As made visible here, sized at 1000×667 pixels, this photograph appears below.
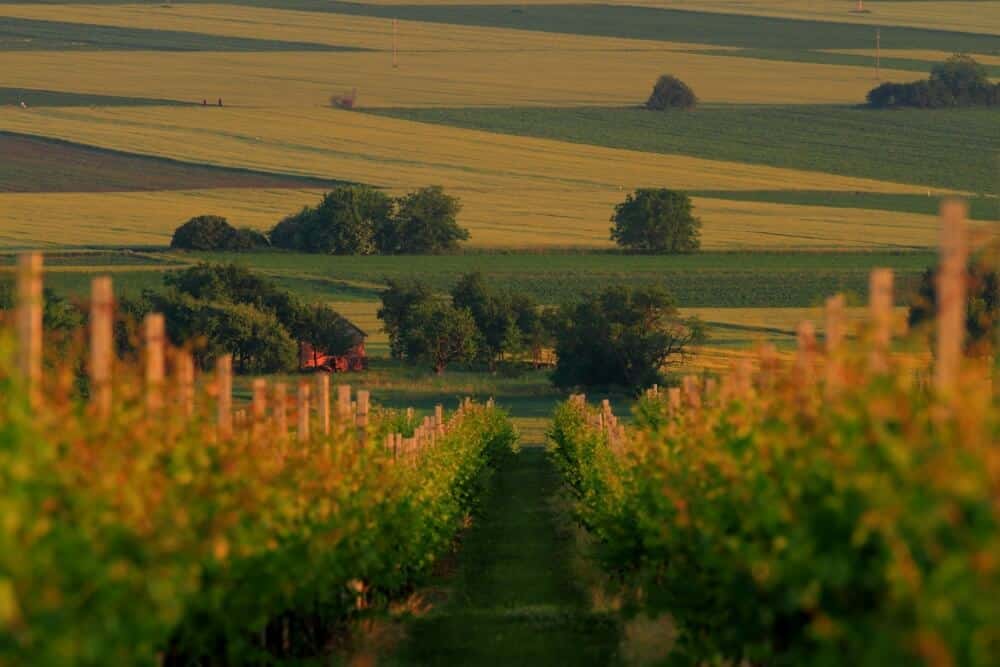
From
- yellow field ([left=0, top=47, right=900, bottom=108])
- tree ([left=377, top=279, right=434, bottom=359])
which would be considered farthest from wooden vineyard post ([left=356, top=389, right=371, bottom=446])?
yellow field ([left=0, top=47, right=900, bottom=108])

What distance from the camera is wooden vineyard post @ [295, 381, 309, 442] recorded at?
18812 mm

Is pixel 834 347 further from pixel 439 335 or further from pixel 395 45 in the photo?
pixel 395 45

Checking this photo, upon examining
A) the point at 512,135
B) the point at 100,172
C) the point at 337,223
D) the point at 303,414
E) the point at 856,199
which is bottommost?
the point at 303,414

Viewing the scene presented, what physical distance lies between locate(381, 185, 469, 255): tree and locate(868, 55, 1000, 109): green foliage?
3250 cm

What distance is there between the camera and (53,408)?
1163 centimetres

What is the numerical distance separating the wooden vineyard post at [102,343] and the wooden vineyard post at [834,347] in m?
3.94

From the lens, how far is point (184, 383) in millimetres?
14812

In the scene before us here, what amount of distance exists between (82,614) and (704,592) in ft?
19.4

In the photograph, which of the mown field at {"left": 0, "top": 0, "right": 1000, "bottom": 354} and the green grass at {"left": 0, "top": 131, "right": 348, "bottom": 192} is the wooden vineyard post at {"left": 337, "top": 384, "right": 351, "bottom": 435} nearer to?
the mown field at {"left": 0, "top": 0, "right": 1000, "bottom": 354}

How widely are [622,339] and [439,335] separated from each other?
695cm

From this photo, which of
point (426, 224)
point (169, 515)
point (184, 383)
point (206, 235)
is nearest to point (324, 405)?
point (184, 383)

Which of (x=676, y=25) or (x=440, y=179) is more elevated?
(x=676, y=25)

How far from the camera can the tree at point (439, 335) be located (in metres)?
78.4

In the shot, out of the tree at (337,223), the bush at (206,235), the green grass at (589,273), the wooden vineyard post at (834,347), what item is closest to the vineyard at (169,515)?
the wooden vineyard post at (834,347)
